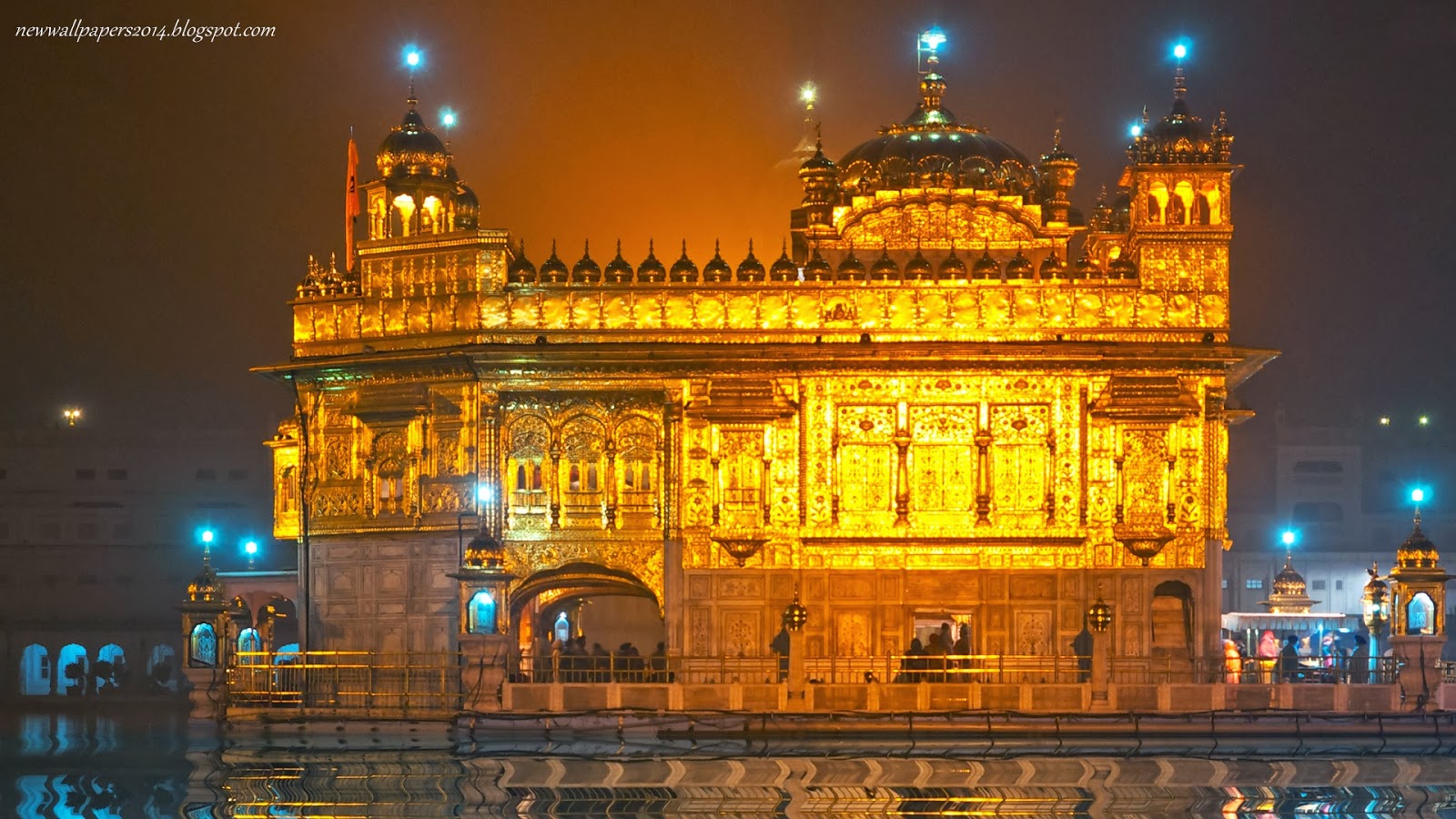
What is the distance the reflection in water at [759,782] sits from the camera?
3216 centimetres

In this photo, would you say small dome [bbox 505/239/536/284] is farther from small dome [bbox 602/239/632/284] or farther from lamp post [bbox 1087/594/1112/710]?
lamp post [bbox 1087/594/1112/710]

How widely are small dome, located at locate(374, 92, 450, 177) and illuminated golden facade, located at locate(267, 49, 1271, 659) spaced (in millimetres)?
1371

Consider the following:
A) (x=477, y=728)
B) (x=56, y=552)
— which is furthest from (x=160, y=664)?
(x=477, y=728)

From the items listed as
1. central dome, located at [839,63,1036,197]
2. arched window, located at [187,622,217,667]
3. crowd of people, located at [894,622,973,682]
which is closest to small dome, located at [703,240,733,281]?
central dome, located at [839,63,1036,197]

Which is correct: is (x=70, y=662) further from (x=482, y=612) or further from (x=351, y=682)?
(x=482, y=612)

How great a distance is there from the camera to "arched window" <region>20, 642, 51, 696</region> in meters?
61.8

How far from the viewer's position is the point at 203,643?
3778 cm

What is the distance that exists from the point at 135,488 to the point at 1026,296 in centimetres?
3682

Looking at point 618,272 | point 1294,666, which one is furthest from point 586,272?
point 1294,666

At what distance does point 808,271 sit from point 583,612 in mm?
13995

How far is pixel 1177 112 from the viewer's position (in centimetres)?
3997

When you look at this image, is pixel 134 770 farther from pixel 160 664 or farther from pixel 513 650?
pixel 160 664

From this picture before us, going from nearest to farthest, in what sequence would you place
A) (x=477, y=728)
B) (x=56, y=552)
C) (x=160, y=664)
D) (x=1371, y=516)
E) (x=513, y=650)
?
(x=477, y=728), (x=513, y=650), (x=160, y=664), (x=56, y=552), (x=1371, y=516)

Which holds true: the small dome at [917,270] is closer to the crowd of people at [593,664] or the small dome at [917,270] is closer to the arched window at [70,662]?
the crowd of people at [593,664]
